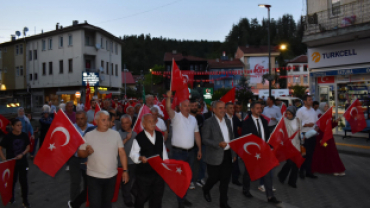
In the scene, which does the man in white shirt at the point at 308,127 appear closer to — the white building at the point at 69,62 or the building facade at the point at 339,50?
the building facade at the point at 339,50

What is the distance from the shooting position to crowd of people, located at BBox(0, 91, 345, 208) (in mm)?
4469

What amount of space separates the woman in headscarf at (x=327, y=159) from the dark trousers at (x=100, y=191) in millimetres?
5836

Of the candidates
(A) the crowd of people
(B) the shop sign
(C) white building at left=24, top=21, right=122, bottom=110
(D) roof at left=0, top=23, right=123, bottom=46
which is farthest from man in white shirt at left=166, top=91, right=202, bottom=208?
(D) roof at left=0, top=23, right=123, bottom=46

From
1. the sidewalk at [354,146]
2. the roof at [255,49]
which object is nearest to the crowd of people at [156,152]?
the sidewalk at [354,146]

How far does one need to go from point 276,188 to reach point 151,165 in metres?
3.74

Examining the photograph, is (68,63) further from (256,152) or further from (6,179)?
(256,152)

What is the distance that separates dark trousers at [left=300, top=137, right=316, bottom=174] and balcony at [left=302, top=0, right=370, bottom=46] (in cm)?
864

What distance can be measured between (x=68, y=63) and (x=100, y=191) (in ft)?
133

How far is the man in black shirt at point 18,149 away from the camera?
5934 mm

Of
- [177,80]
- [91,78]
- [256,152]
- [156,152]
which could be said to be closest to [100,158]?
[156,152]

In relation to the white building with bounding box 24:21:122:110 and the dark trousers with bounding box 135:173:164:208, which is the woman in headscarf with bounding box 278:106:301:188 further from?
the white building with bounding box 24:21:122:110

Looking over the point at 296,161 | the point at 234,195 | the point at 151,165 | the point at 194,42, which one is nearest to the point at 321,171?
the point at 296,161

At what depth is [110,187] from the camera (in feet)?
14.9

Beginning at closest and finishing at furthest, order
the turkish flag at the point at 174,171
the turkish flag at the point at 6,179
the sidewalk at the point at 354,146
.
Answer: the turkish flag at the point at 174,171, the turkish flag at the point at 6,179, the sidewalk at the point at 354,146
